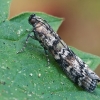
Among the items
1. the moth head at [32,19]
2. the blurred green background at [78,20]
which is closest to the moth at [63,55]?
the moth head at [32,19]

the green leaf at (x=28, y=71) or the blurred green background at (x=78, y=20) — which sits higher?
the green leaf at (x=28, y=71)

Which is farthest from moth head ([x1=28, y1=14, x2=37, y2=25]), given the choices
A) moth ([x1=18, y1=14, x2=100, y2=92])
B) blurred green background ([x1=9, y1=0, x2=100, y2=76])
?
blurred green background ([x1=9, y1=0, x2=100, y2=76])

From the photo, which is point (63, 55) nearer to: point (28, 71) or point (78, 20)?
point (28, 71)

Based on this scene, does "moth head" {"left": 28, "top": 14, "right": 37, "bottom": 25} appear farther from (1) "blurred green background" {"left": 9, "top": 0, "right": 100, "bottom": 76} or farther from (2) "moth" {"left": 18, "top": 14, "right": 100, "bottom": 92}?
(1) "blurred green background" {"left": 9, "top": 0, "right": 100, "bottom": 76}

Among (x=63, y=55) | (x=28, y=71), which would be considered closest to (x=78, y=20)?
(x=63, y=55)

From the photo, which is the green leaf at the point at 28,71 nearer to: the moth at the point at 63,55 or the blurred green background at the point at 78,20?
the moth at the point at 63,55

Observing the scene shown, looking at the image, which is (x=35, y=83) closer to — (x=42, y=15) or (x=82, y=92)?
(x=82, y=92)

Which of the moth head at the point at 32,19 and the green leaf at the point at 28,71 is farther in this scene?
the moth head at the point at 32,19
